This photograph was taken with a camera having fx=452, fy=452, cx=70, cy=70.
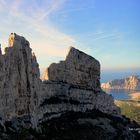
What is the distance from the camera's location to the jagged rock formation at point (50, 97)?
97562 mm

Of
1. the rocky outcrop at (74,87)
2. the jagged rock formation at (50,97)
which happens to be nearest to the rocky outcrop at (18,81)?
the jagged rock formation at (50,97)

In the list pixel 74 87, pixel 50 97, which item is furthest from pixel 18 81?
pixel 74 87

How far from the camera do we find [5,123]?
92812mm

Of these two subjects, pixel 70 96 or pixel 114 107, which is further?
pixel 114 107

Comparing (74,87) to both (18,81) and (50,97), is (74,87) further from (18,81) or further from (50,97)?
(18,81)

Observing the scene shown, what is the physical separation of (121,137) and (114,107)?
41102 millimetres

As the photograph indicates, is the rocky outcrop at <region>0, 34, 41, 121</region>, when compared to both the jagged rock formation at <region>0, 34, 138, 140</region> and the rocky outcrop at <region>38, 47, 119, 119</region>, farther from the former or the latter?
the rocky outcrop at <region>38, 47, 119, 119</region>

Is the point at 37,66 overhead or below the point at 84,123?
overhead

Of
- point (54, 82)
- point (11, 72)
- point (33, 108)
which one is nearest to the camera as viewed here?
point (11, 72)

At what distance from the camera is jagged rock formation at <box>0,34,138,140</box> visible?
320 feet

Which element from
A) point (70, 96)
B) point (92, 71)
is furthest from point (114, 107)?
point (70, 96)

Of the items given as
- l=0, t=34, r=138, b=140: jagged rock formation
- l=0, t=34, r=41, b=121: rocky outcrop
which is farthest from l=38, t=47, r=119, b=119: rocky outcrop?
l=0, t=34, r=41, b=121: rocky outcrop

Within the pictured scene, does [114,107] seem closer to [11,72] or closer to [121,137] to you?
[121,137]

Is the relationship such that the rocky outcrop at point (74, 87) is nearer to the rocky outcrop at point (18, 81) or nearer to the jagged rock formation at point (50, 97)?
the jagged rock formation at point (50, 97)
